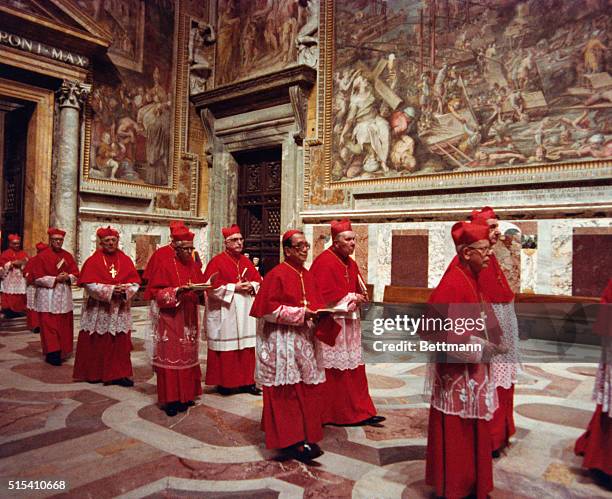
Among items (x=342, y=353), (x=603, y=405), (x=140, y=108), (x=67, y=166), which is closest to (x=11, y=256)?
(x=67, y=166)

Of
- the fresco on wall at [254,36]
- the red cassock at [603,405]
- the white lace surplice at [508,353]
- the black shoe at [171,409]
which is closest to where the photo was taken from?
the red cassock at [603,405]

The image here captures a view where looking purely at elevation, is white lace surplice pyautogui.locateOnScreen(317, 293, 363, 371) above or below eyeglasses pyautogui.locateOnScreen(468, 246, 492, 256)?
below

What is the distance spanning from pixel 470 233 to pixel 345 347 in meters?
1.89

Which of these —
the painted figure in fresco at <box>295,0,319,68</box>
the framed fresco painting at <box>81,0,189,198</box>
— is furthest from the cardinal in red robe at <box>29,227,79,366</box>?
the painted figure in fresco at <box>295,0,319,68</box>

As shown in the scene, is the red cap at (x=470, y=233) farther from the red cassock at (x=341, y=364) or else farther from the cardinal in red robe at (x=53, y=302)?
the cardinal in red robe at (x=53, y=302)

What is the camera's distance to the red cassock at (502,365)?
3689mm

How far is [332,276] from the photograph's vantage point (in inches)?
174

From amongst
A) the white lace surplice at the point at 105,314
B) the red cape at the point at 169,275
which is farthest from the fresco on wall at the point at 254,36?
the red cape at the point at 169,275

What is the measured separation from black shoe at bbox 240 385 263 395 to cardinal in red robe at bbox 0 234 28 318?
22.6ft

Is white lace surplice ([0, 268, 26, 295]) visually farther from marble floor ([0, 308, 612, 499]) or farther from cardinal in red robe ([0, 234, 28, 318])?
marble floor ([0, 308, 612, 499])

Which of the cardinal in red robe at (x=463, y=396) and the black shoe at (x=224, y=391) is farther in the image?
the black shoe at (x=224, y=391)

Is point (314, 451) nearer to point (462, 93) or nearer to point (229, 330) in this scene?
point (229, 330)

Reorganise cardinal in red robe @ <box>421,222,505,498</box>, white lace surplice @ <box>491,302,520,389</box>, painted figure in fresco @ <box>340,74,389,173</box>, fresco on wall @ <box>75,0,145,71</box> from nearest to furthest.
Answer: cardinal in red robe @ <box>421,222,505,498</box> < white lace surplice @ <box>491,302,520,389</box> < painted figure in fresco @ <box>340,74,389,173</box> < fresco on wall @ <box>75,0,145,71</box>

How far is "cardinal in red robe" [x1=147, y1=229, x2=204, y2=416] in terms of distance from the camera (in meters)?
Answer: 4.70
